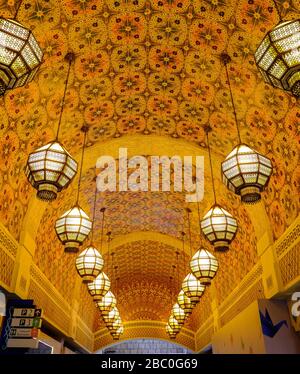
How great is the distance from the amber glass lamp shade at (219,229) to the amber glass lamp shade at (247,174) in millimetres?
1197

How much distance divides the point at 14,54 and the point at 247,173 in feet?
10.6

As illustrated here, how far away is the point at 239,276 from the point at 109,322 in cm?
546

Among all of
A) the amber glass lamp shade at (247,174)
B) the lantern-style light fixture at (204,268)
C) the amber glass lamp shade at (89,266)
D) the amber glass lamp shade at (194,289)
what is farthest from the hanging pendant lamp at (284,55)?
the amber glass lamp shade at (194,289)

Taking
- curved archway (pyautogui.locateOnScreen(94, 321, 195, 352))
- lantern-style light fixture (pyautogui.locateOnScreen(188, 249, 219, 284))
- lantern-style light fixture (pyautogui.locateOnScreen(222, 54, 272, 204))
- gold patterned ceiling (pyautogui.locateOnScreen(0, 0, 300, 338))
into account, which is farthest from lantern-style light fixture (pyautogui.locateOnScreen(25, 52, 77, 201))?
curved archway (pyautogui.locateOnScreen(94, 321, 195, 352))

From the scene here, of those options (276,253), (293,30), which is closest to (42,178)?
(293,30)

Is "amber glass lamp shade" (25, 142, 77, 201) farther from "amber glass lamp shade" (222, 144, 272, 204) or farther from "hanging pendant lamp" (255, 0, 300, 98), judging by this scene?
"hanging pendant lamp" (255, 0, 300, 98)

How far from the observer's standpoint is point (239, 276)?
37.7ft

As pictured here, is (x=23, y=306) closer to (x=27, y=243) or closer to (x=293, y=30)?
(x=27, y=243)

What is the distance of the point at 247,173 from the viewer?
513cm

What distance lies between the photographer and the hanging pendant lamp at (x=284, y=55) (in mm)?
3559

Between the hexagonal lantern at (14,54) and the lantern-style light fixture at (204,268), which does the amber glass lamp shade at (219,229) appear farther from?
the hexagonal lantern at (14,54)

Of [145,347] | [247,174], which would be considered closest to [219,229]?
[247,174]

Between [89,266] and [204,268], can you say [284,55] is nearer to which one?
[204,268]
